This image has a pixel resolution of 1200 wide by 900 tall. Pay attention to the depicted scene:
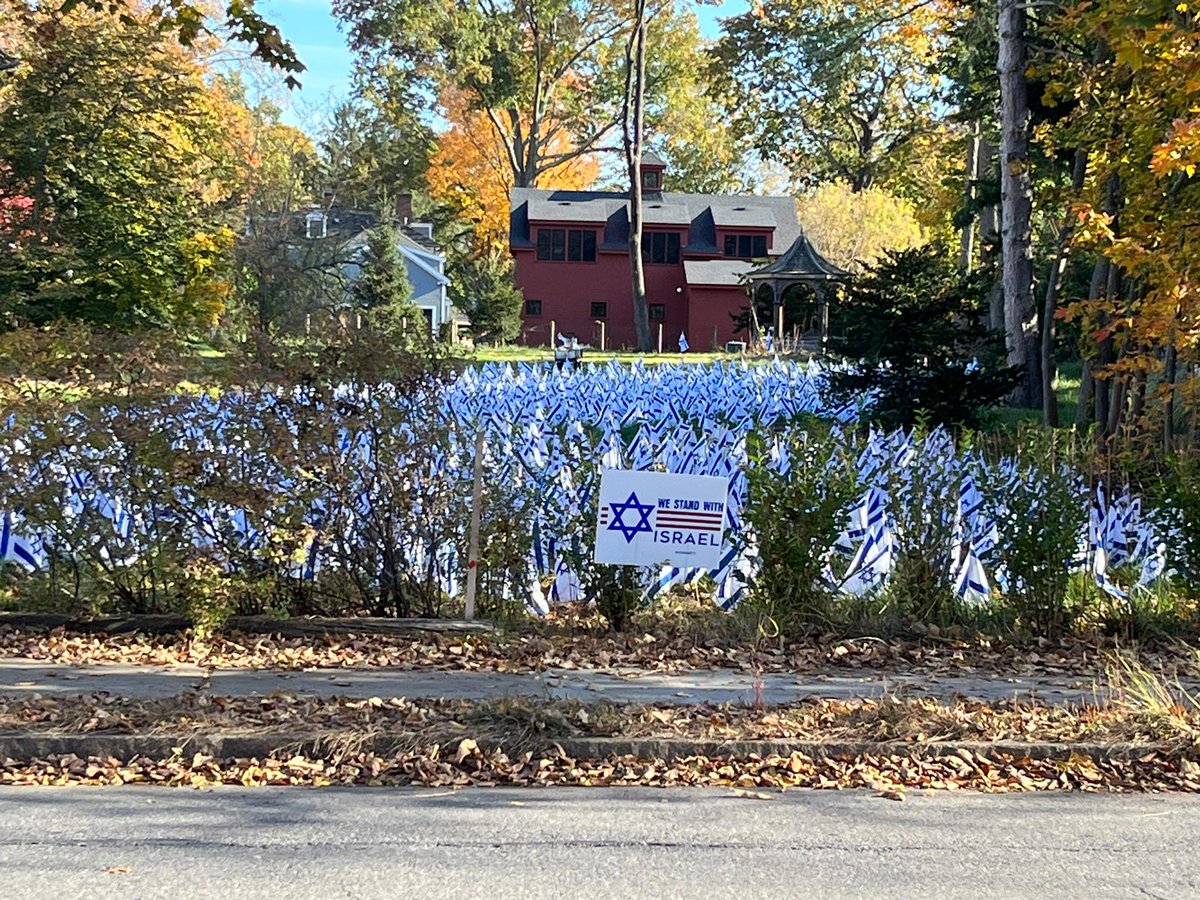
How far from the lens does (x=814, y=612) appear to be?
27.8 ft

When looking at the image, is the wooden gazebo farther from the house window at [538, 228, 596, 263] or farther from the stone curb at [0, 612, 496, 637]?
the stone curb at [0, 612, 496, 637]

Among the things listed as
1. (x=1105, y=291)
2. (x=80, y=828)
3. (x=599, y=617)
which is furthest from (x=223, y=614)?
(x=1105, y=291)

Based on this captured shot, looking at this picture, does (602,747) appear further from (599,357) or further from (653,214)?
(653,214)

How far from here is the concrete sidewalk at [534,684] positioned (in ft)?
22.6

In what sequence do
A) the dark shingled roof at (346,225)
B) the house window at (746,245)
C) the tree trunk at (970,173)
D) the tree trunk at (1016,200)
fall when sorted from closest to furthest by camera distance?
1. the tree trunk at (1016,200)
2. the tree trunk at (970,173)
3. the dark shingled roof at (346,225)
4. the house window at (746,245)

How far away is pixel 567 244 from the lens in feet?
176

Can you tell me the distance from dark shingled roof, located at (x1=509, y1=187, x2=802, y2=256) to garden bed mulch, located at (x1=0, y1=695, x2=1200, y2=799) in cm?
4807

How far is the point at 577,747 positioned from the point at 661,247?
49.6 m

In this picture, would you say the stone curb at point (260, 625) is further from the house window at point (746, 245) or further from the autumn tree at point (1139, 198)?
the house window at point (746, 245)

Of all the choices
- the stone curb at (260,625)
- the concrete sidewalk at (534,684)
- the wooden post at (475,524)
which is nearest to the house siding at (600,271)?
the wooden post at (475,524)

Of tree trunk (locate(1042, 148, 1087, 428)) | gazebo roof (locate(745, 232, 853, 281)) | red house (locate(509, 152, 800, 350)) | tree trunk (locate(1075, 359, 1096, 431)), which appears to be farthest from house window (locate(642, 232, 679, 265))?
tree trunk (locate(1075, 359, 1096, 431))

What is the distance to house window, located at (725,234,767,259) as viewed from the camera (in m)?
54.1

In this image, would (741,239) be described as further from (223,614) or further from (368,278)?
(223,614)

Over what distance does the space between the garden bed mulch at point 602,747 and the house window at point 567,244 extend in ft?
158
